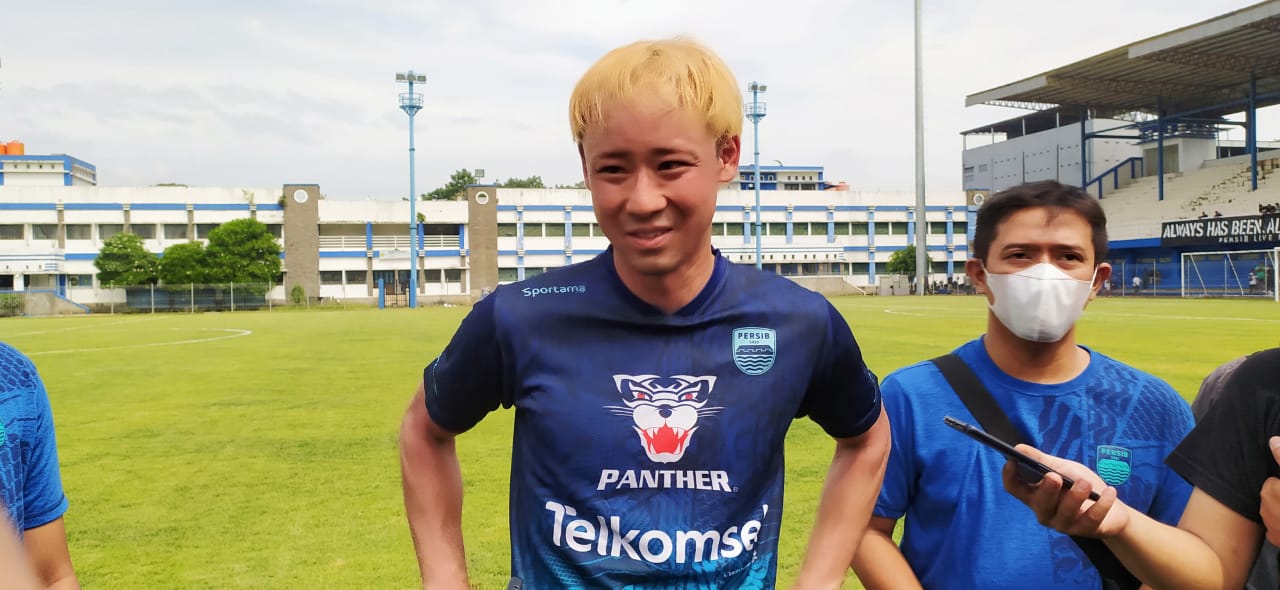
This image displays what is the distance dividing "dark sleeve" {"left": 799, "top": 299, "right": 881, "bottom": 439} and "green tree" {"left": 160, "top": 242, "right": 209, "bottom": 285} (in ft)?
204

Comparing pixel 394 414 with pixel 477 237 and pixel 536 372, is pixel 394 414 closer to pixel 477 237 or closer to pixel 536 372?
pixel 536 372

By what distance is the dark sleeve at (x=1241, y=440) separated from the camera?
1839 millimetres

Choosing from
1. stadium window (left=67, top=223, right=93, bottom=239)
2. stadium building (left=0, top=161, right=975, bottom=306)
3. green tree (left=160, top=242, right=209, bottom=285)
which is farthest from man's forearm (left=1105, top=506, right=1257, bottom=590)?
stadium window (left=67, top=223, right=93, bottom=239)

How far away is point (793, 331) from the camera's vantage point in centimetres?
201

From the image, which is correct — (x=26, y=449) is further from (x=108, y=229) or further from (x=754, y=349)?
(x=108, y=229)

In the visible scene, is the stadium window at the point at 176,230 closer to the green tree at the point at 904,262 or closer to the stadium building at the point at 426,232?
the stadium building at the point at 426,232

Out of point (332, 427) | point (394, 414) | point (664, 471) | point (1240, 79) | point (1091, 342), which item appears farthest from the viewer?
point (1240, 79)

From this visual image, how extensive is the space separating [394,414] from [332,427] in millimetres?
956

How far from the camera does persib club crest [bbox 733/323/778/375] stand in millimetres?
1976

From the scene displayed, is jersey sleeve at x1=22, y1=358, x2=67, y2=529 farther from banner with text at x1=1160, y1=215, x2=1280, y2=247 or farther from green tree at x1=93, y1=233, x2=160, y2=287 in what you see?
green tree at x1=93, y1=233, x2=160, y2=287

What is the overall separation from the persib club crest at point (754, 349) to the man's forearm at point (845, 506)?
0.33 meters

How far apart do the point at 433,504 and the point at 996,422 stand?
1.48 meters

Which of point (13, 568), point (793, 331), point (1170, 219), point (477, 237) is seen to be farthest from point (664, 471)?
point (477, 237)

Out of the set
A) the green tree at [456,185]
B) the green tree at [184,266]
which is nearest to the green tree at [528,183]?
the green tree at [456,185]
